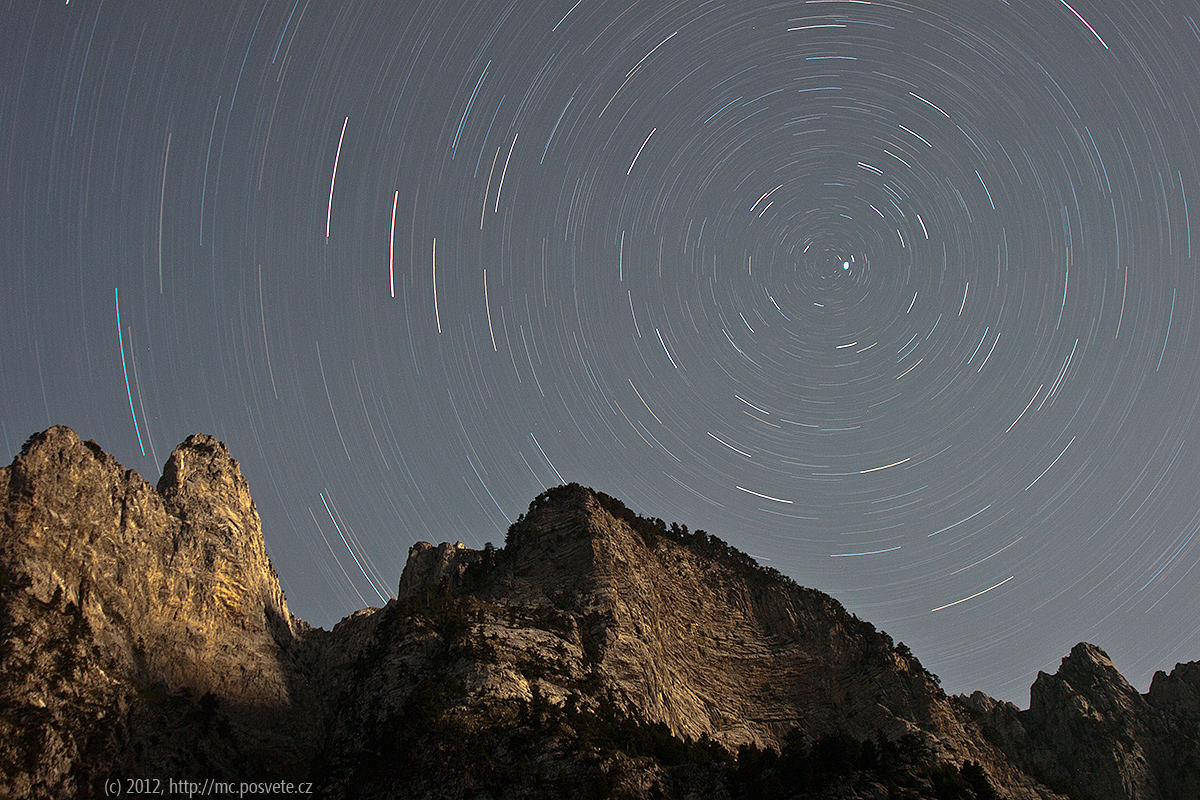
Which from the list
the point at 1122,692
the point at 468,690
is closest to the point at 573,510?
the point at 468,690

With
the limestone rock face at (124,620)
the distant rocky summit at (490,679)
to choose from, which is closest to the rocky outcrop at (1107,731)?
the distant rocky summit at (490,679)

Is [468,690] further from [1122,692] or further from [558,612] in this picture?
[1122,692]

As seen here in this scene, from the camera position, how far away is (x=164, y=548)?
215 feet

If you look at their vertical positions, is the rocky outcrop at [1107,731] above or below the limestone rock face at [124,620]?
below

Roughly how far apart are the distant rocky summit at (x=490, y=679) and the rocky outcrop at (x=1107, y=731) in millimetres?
280

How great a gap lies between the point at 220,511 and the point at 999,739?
78.9m

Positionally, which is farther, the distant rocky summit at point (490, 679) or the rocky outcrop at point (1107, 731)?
the rocky outcrop at point (1107, 731)

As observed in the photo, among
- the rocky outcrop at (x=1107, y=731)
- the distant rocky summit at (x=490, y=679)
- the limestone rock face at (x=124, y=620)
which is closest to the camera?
the limestone rock face at (x=124, y=620)

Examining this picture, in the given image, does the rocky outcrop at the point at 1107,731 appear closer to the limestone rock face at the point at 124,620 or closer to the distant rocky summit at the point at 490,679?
the distant rocky summit at the point at 490,679

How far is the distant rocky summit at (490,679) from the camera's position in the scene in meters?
44.9

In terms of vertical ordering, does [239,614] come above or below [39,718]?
above

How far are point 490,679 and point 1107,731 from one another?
73.5 m

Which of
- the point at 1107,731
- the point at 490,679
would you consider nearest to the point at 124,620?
the point at 490,679

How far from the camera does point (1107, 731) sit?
84.4 metres
